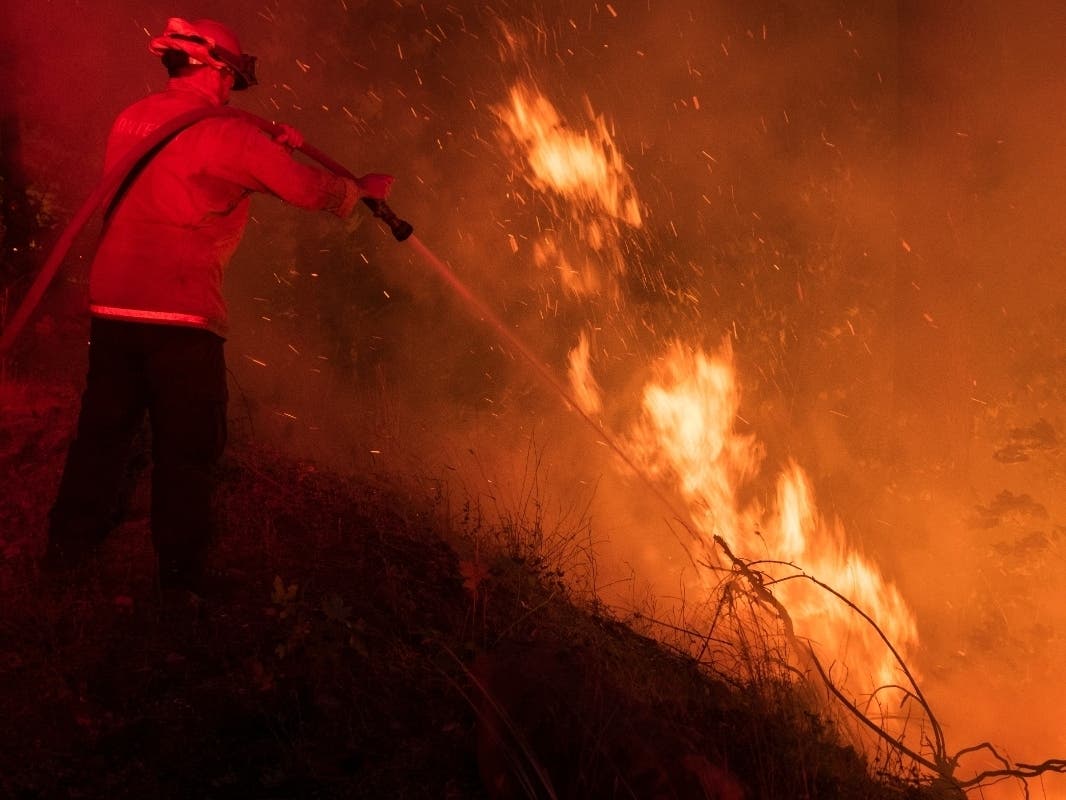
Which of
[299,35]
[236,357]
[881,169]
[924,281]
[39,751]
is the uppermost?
[881,169]

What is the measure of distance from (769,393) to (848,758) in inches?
532

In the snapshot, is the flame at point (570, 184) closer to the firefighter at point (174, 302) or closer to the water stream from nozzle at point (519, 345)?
the water stream from nozzle at point (519, 345)

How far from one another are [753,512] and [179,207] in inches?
437

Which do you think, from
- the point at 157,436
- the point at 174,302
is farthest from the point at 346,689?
the point at 174,302

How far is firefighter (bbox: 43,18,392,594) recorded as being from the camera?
2932 millimetres

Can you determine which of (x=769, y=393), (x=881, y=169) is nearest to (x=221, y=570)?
(x=769, y=393)

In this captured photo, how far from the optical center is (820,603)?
1159cm

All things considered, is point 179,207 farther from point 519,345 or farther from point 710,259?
point 710,259

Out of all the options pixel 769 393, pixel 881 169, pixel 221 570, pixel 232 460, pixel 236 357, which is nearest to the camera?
pixel 221 570

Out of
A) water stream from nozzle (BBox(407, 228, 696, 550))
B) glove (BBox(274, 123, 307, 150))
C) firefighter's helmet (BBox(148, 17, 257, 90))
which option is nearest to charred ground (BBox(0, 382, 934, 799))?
water stream from nozzle (BBox(407, 228, 696, 550))

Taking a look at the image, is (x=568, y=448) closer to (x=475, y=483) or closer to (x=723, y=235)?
(x=475, y=483)

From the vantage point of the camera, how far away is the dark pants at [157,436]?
2973mm

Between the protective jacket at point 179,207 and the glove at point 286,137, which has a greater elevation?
the glove at point 286,137

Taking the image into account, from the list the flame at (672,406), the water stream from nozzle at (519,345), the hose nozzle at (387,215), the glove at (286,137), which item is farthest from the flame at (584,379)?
the glove at (286,137)
